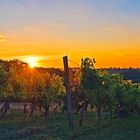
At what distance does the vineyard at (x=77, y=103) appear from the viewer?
110 ft

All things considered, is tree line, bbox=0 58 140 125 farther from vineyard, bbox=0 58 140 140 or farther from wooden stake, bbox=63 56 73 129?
wooden stake, bbox=63 56 73 129

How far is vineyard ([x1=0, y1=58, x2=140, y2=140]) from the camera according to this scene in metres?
33.6

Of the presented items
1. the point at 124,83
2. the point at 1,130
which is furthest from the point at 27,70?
the point at 1,130

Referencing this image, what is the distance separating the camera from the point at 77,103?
50.2m

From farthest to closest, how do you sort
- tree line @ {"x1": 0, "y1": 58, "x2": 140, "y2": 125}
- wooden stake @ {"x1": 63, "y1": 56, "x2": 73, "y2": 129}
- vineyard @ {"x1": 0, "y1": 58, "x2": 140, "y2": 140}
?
tree line @ {"x1": 0, "y1": 58, "x2": 140, "y2": 125}
wooden stake @ {"x1": 63, "y1": 56, "x2": 73, "y2": 129}
vineyard @ {"x1": 0, "y1": 58, "x2": 140, "y2": 140}

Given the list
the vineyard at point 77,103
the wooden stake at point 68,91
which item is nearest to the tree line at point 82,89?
the vineyard at point 77,103

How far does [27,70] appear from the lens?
6888 cm

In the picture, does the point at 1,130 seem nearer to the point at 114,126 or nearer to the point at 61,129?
the point at 61,129

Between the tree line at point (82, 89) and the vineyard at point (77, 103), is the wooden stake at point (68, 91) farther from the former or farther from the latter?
the tree line at point (82, 89)

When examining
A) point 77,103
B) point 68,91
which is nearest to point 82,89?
point 77,103

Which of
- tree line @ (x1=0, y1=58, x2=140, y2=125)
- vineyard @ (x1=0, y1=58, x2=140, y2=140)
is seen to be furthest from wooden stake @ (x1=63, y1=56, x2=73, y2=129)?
tree line @ (x1=0, y1=58, x2=140, y2=125)

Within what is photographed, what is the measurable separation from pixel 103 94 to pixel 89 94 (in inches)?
87.4

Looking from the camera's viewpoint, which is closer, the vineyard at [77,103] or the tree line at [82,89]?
the vineyard at [77,103]

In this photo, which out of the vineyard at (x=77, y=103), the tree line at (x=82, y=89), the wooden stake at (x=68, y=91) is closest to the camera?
the vineyard at (x=77, y=103)
